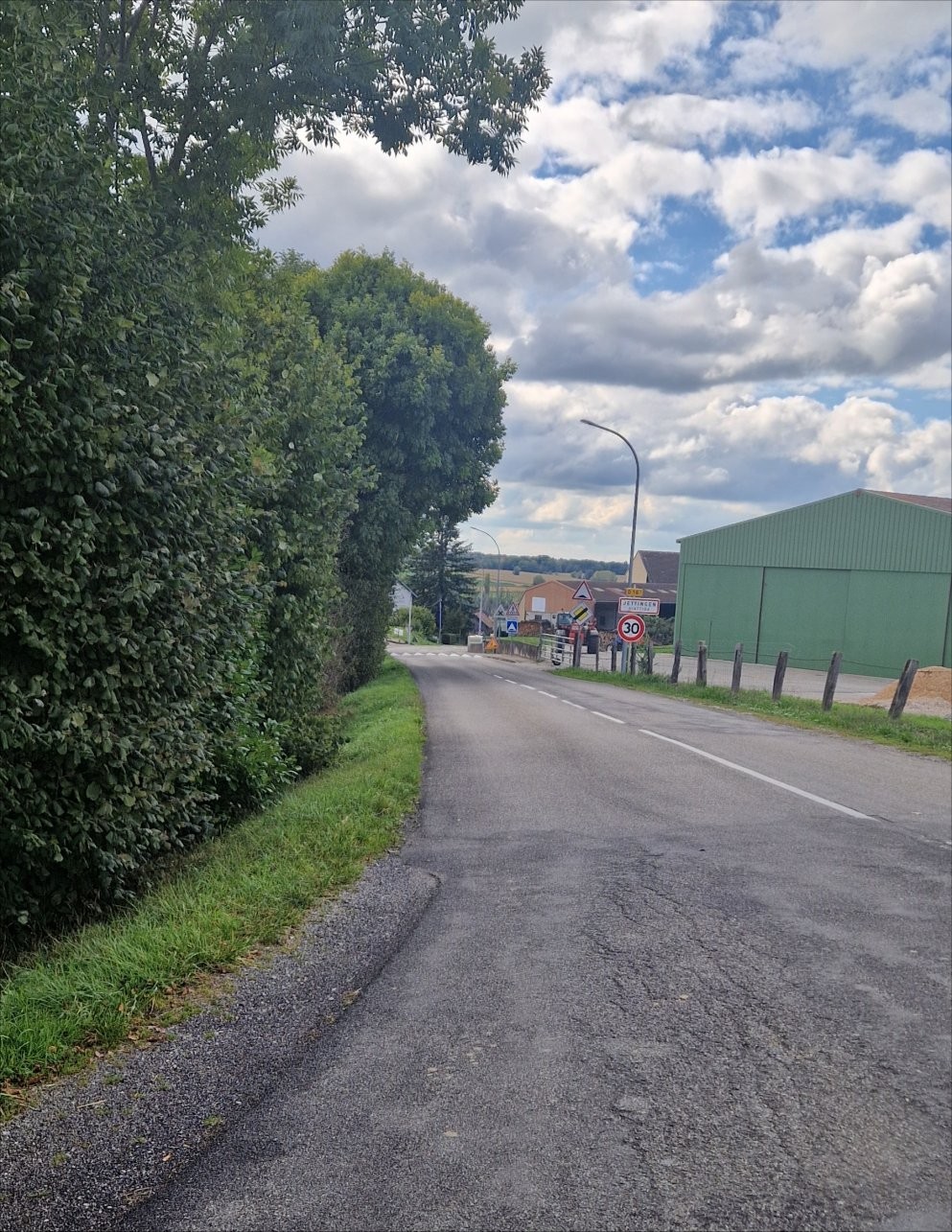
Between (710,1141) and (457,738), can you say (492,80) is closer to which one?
(457,738)

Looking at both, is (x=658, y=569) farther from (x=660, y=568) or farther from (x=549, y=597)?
(x=549, y=597)

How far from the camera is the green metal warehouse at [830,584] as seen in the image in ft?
113

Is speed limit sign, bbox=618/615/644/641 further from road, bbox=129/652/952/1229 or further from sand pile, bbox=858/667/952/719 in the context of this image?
road, bbox=129/652/952/1229

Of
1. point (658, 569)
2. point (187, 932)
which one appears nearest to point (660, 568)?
point (658, 569)

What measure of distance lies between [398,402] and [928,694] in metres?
17.6

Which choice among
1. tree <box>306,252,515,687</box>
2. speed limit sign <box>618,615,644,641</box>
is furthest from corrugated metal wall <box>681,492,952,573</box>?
tree <box>306,252,515,687</box>

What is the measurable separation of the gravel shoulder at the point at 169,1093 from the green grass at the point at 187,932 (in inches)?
6.1

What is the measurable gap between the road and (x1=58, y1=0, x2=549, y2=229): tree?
789 centimetres

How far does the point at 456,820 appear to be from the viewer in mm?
8453

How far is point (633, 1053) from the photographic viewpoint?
3969mm

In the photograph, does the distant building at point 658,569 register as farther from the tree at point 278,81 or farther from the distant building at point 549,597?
the tree at point 278,81

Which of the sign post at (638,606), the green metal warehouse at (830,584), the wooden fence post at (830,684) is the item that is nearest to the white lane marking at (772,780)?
the wooden fence post at (830,684)

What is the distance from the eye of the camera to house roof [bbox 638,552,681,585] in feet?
310

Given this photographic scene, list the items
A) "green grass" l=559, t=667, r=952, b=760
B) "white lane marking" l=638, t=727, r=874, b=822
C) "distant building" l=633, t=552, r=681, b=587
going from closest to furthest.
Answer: "white lane marking" l=638, t=727, r=874, b=822 < "green grass" l=559, t=667, r=952, b=760 < "distant building" l=633, t=552, r=681, b=587
